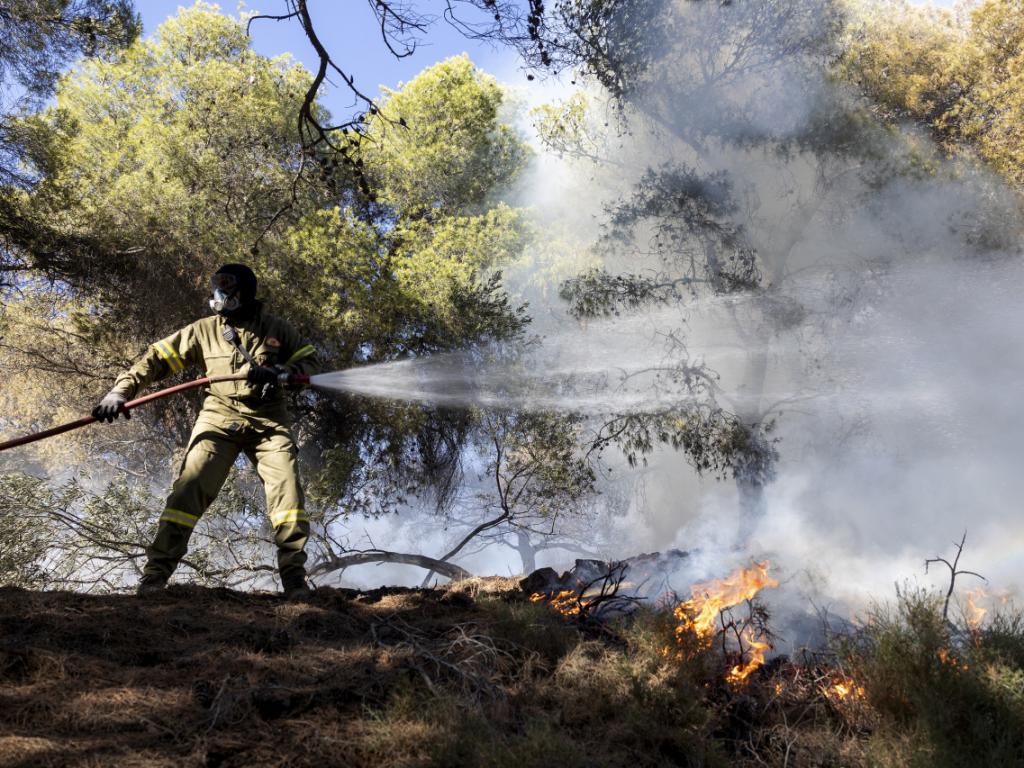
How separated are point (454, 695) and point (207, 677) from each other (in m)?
0.92

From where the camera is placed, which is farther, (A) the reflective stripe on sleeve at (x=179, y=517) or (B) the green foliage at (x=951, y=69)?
(B) the green foliage at (x=951, y=69)

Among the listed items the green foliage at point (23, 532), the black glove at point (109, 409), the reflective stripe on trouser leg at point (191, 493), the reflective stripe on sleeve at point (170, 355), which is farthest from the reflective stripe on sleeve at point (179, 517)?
the green foliage at point (23, 532)

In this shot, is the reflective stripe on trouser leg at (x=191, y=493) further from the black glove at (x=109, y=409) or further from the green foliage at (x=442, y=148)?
the green foliage at (x=442, y=148)

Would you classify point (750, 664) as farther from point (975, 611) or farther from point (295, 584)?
point (295, 584)

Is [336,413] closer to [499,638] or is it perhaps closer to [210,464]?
[210,464]

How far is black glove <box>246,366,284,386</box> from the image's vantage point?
4355 mm

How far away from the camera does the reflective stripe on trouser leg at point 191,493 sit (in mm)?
4270

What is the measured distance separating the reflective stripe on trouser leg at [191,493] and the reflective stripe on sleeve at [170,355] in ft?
1.49

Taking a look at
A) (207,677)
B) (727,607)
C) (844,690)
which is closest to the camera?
(207,677)

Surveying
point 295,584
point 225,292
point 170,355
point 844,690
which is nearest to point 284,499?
point 295,584

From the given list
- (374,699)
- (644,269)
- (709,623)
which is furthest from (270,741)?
(644,269)

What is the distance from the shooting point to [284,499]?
446 cm

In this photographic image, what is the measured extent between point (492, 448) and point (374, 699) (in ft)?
26.0

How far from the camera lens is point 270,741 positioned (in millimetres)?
2086
